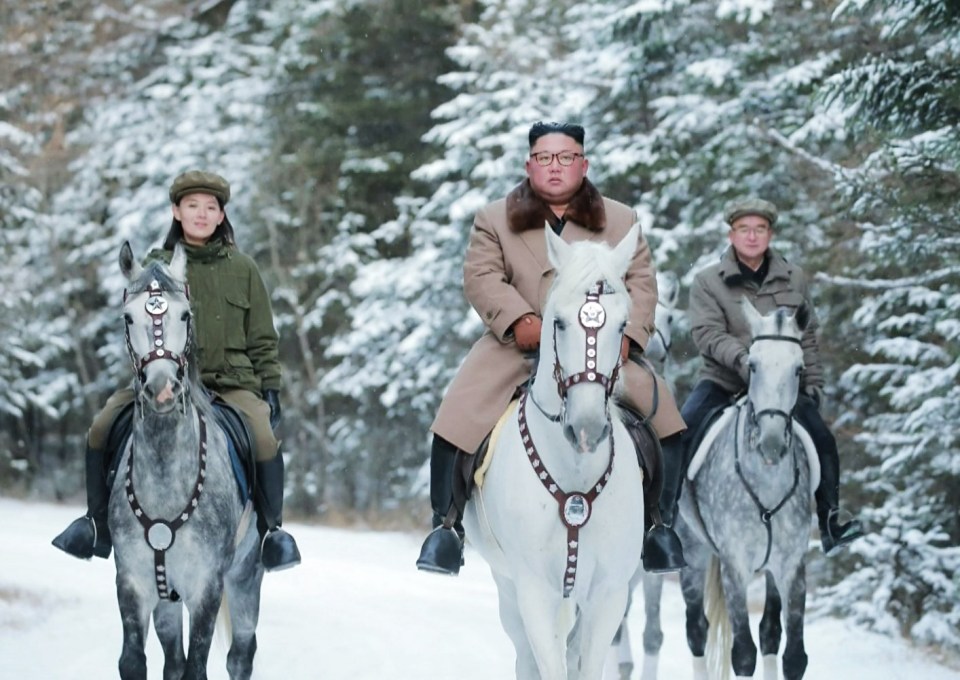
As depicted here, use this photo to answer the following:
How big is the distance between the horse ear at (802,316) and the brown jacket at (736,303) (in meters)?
0.74

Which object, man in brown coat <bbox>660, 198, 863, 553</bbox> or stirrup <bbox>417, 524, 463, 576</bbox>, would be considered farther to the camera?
man in brown coat <bbox>660, 198, 863, 553</bbox>

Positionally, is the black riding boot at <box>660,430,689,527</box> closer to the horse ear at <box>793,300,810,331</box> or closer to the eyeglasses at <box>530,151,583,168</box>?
the eyeglasses at <box>530,151,583,168</box>

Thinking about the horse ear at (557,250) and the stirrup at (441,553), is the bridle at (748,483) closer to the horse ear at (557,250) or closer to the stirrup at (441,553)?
the stirrup at (441,553)

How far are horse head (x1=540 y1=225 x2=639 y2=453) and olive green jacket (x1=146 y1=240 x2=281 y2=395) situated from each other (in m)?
2.19

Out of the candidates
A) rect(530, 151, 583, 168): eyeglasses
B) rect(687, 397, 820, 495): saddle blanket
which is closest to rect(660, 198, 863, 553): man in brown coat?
rect(687, 397, 820, 495): saddle blanket

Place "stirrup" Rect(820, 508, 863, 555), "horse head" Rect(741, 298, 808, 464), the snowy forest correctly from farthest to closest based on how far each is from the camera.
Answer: the snowy forest, "stirrup" Rect(820, 508, 863, 555), "horse head" Rect(741, 298, 808, 464)

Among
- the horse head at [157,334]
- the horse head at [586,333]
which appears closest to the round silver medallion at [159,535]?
the horse head at [157,334]

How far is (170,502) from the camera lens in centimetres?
597

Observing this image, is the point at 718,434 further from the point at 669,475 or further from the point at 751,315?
the point at 669,475

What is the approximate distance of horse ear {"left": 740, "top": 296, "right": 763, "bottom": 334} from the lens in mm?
7930

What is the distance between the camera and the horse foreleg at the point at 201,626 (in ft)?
19.7

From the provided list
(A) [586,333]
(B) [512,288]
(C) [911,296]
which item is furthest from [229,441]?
(C) [911,296]

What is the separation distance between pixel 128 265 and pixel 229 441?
1142 millimetres

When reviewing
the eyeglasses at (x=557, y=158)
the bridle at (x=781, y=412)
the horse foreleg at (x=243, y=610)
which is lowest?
the horse foreleg at (x=243, y=610)
